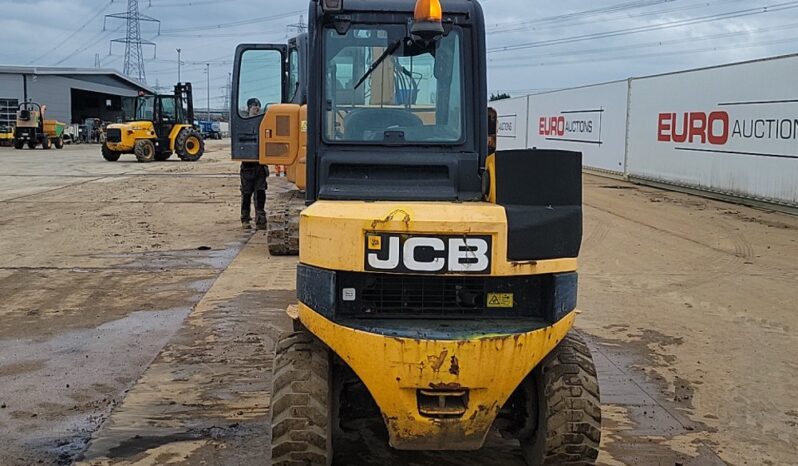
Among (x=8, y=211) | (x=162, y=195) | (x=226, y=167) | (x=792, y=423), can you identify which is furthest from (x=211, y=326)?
(x=226, y=167)

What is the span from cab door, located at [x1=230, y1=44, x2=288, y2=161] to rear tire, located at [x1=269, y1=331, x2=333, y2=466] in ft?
29.2

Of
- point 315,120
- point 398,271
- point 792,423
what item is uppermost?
point 315,120

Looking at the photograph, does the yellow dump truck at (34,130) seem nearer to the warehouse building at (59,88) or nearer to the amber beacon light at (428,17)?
the warehouse building at (59,88)

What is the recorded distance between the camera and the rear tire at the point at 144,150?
124 ft

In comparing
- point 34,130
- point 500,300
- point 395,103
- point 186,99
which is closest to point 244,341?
point 395,103

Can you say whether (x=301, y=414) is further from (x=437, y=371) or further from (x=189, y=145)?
(x=189, y=145)

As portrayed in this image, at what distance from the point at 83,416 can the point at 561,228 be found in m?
3.56

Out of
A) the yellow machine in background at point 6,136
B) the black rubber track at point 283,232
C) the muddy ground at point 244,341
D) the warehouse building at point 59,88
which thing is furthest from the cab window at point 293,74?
the warehouse building at point 59,88

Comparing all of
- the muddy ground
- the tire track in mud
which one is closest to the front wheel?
the muddy ground

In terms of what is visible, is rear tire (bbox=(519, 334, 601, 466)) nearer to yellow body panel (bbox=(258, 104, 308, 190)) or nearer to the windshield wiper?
the windshield wiper

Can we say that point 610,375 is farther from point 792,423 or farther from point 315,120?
point 315,120

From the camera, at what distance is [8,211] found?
18094 mm

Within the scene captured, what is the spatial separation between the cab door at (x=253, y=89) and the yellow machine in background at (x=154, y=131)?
2463 centimetres

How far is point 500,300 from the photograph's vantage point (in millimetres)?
4445
